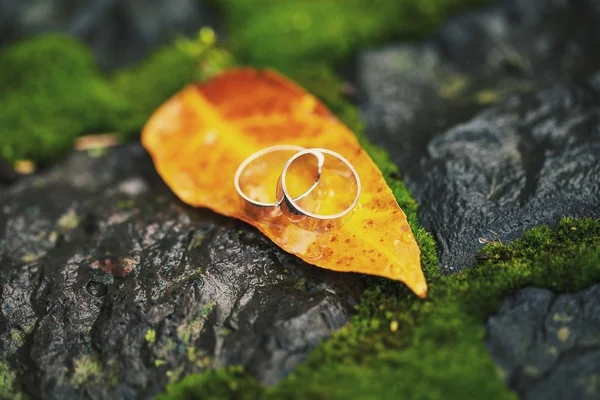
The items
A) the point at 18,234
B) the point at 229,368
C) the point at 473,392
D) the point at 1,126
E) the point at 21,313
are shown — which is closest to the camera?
the point at 473,392

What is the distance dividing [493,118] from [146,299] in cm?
224

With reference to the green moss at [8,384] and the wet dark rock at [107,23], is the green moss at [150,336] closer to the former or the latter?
the green moss at [8,384]

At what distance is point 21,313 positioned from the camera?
2576mm

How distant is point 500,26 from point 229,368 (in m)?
3.10

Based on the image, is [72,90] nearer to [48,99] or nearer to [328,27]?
[48,99]

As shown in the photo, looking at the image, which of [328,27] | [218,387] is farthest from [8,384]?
[328,27]

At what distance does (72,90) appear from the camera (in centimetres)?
375

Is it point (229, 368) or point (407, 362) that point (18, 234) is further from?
point (407, 362)

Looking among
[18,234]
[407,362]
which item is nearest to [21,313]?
[18,234]

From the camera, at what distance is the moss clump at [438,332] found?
6.81ft

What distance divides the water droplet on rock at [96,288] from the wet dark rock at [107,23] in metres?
2.18

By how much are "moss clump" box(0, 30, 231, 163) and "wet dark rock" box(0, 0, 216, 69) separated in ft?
0.56

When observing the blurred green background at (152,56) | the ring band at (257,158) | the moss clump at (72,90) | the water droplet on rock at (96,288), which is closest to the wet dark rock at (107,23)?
the blurred green background at (152,56)

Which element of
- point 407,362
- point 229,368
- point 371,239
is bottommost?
point 229,368
